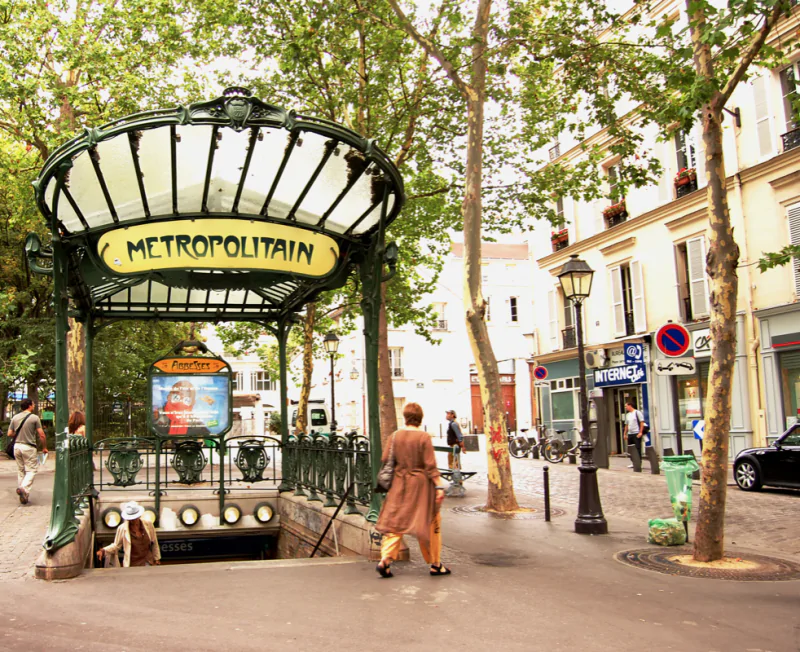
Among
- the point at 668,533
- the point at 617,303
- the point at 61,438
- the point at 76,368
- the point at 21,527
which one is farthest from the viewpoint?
the point at 617,303

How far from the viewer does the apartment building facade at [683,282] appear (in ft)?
63.1

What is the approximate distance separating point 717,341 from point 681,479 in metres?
2.26

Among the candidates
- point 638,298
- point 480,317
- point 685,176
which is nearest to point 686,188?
point 685,176

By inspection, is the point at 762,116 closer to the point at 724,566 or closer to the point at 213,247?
the point at 724,566

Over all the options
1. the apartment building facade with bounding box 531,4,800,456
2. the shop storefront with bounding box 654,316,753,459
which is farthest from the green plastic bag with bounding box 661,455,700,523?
the shop storefront with bounding box 654,316,753,459

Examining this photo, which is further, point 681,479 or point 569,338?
point 569,338

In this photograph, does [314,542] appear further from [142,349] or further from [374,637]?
[142,349]

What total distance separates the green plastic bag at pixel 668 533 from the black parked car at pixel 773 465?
6.30m

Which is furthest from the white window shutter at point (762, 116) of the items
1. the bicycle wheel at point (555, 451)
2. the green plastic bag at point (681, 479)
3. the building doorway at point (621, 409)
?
the green plastic bag at point (681, 479)

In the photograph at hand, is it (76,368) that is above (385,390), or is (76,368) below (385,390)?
above

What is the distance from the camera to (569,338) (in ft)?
94.5

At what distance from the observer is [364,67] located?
15656mm

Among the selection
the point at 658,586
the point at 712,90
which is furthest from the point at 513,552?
the point at 712,90

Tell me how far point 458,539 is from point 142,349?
25422mm
